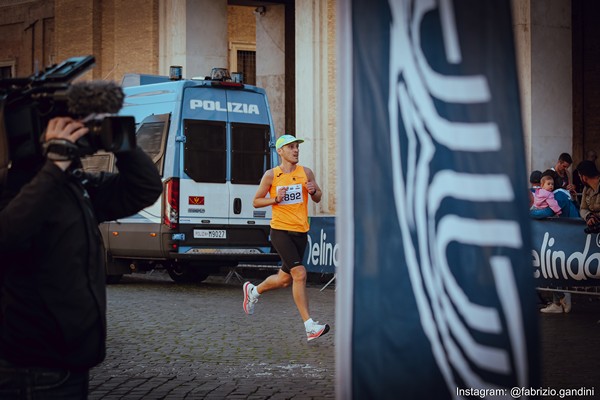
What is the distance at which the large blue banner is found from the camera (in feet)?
8.97

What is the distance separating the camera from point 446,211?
2.86 metres

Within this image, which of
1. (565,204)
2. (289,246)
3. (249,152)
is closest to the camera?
(289,246)

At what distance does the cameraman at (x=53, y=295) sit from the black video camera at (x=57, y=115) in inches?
2.0

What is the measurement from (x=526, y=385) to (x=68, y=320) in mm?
1576

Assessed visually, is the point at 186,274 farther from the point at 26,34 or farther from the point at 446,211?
the point at 26,34

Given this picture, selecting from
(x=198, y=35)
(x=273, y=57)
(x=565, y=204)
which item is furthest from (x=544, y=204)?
(x=273, y=57)

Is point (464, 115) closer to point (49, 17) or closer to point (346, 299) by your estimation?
point (346, 299)

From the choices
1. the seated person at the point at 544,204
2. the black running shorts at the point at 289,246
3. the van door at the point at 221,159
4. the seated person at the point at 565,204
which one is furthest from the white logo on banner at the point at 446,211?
the van door at the point at 221,159

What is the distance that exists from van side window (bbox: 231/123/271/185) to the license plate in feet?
2.67

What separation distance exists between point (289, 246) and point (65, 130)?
744 cm

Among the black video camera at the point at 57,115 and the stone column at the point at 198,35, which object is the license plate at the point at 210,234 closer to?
the stone column at the point at 198,35

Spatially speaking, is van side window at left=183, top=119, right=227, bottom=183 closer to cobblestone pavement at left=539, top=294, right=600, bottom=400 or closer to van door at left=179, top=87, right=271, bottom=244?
van door at left=179, top=87, right=271, bottom=244

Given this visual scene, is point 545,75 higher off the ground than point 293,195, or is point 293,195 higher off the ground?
point 545,75

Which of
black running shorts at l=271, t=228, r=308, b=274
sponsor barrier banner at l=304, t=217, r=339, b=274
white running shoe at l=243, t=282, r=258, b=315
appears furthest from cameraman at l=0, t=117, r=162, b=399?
sponsor barrier banner at l=304, t=217, r=339, b=274
